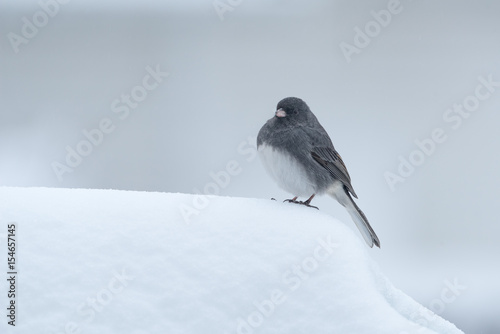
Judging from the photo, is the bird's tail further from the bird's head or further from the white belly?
the bird's head

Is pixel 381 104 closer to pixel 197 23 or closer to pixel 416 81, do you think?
pixel 416 81

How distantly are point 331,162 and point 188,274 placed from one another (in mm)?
1376

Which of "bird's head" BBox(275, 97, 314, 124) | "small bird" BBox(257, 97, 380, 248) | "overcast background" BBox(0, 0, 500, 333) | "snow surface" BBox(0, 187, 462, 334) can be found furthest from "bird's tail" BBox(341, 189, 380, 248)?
"overcast background" BBox(0, 0, 500, 333)

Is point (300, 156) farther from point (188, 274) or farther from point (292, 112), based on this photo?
point (188, 274)

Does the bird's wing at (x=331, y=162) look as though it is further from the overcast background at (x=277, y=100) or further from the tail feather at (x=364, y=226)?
the overcast background at (x=277, y=100)

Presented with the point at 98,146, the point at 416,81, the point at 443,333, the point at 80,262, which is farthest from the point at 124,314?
the point at 416,81

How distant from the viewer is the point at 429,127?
4.68 m

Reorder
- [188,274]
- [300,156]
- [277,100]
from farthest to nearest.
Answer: [277,100], [300,156], [188,274]

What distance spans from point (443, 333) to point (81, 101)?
3.73 metres

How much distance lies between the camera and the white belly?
2336 millimetres

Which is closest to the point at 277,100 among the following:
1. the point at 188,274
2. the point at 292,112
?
the point at 292,112

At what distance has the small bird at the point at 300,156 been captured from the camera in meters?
2.34

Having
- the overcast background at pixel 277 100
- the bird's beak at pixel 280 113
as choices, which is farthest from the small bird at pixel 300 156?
the overcast background at pixel 277 100

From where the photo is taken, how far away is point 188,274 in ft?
3.79
